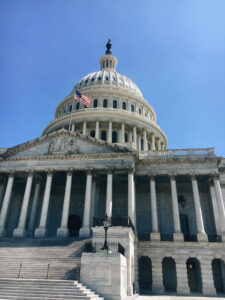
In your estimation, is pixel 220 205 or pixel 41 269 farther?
pixel 220 205

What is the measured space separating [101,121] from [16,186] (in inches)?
813

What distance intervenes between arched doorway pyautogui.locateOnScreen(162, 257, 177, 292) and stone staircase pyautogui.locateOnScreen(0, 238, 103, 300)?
1026cm

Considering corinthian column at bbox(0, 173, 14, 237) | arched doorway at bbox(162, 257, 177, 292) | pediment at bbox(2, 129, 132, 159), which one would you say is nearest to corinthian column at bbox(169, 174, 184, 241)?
arched doorway at bbox(162, 257, 177, 292)

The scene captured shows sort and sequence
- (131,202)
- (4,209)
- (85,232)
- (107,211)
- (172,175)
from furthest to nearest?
(172,175), (4,209), (131,202), (107,211), (85,232)

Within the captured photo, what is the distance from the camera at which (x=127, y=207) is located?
3378cm

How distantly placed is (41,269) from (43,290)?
4.86 meters

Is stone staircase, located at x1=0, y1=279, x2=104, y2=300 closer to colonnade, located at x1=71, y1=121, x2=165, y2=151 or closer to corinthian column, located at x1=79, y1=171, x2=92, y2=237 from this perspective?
corinthian column, located at x1=79, y1=171, x2=92, y2=237

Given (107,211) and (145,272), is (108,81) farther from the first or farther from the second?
(145,272)

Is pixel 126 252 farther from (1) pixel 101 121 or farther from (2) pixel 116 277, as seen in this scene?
(1) pixel 101 121

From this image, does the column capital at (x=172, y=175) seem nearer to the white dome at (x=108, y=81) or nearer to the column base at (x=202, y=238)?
the column base at (x=202, y=238)

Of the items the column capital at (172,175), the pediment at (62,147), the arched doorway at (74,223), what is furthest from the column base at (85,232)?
the column capital at (172,175)

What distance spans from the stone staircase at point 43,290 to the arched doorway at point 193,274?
16242mm

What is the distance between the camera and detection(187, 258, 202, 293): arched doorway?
27.1m

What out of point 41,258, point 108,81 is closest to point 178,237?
point 41,258
